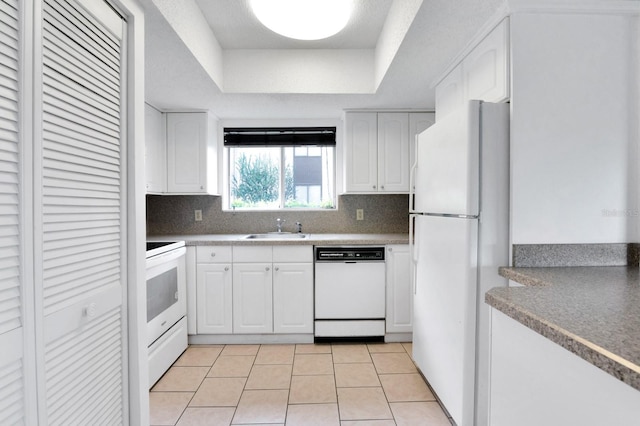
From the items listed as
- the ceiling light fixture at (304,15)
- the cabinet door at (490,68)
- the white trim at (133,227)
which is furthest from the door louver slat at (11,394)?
the cabinet door at (490,68)

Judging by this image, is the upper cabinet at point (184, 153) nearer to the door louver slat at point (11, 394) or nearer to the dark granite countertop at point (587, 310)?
the door louver slat at point (11, 394)

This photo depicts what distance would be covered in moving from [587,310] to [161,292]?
2327 mm

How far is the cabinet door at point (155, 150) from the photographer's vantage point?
9.22 feet

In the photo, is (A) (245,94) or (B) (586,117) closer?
(B) (586,117)

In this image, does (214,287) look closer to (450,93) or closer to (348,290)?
(348,290)

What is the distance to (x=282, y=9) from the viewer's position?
1907mm

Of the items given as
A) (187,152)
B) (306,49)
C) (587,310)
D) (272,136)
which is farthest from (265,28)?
(587,310)

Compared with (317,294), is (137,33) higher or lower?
higher

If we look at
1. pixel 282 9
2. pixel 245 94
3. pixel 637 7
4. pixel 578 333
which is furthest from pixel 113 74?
pixel 637 7

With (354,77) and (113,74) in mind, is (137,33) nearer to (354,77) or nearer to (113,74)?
(113,74)

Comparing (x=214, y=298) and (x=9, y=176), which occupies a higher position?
(x=9, y=176)

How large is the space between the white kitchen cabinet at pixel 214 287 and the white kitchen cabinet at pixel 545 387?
2110 millimetres

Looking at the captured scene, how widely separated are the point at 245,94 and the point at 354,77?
2.85ft

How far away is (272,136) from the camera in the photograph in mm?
3430
